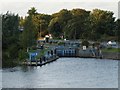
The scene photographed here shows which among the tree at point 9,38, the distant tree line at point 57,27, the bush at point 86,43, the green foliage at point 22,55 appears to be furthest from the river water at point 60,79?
the bush at point 86,43

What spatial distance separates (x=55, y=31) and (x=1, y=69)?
2670 centimetres

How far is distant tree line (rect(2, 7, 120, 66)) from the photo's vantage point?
3551 centimetres

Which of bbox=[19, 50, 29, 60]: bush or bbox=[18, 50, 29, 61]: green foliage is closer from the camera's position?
bbox=[18, 50, 29, 61]: green foliage

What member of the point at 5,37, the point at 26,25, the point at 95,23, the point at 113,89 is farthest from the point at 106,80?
the point at 95,23

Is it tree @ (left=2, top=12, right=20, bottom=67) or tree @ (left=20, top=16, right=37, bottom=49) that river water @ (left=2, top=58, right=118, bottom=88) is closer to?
tree @ (left=2, top=12, right=20, bottom=67)

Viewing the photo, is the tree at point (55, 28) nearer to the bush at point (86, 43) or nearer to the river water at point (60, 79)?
the bush at point (86, 43)

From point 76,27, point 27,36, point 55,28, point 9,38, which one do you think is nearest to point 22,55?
point 9,38

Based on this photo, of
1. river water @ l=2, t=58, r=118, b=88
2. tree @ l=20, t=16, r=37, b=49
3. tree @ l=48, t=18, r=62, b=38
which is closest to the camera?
river water @ l=2, t=58, r=118, b=88

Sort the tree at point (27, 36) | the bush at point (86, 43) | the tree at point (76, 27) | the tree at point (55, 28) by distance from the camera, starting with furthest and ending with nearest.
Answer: the tree at point (55, 28) → the tree at point (76, 27) → the bush at point (86, 43) → the tree at point (27, 36)

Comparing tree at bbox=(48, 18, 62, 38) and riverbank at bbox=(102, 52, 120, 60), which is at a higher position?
tree at bbox=(48, 18, 62, 38)

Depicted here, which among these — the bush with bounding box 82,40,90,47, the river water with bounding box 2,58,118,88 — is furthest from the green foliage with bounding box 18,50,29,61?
the bush with bounding box 82,40,90,47

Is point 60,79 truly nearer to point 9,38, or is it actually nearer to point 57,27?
point 9,38

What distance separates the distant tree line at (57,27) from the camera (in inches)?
1398

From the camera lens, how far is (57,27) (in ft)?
177
